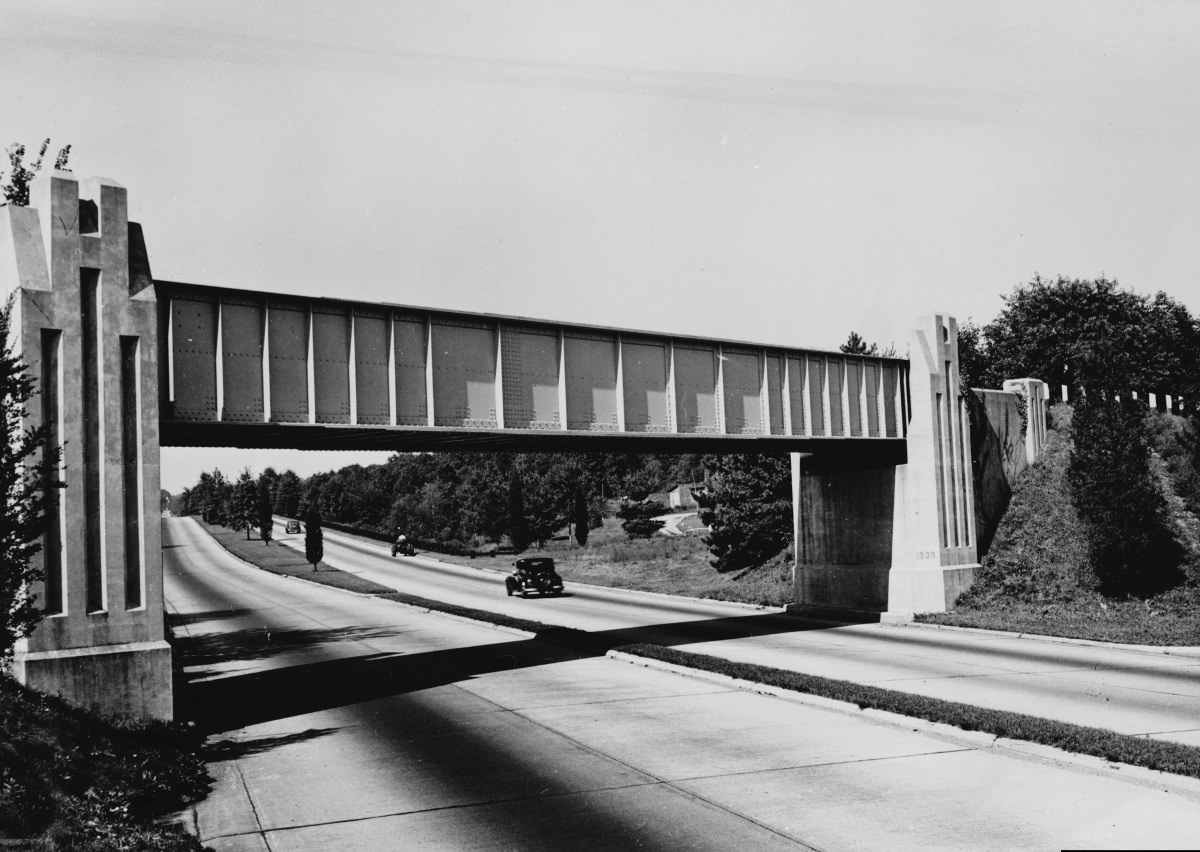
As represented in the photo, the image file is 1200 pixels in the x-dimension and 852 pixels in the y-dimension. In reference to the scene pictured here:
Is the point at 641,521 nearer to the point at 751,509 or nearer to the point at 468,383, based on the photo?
the point at 751,509

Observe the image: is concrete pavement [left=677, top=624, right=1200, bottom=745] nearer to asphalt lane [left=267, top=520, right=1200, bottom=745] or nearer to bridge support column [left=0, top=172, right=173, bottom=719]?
asphalt lane [left=267, top=520, right=1200, bottom=745]

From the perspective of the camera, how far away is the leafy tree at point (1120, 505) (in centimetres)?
2866

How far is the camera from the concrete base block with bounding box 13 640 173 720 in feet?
47.3

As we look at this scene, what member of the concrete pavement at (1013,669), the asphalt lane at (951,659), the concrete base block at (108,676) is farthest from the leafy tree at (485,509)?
the concrete base block at (108,676)

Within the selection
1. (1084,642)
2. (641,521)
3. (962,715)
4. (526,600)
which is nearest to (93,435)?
(962,715)

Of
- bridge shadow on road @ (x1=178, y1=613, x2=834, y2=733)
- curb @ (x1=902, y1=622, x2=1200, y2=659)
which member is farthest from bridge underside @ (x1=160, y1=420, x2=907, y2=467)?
curb @ (x1=902, y1=622, x2=1200, y2=659)

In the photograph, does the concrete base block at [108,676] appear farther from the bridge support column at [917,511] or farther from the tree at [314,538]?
the tree at [314,538]

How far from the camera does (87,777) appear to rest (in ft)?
36.9

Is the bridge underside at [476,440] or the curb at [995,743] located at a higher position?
the bridge underside at [476,440]

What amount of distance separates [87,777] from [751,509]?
3766 centimetres

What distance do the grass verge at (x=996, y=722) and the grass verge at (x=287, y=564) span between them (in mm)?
32215

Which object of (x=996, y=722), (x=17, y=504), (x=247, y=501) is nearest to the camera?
(x=17, y=504)

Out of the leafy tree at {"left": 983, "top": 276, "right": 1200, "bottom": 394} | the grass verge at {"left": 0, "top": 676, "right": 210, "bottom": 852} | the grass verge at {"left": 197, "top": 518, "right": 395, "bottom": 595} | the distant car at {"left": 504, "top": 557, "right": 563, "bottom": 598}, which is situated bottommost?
the grass verge at {"left": 197, "top": 518, "right": 395, "bottom": 595}

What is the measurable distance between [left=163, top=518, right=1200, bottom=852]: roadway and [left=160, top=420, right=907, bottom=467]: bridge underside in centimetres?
495
